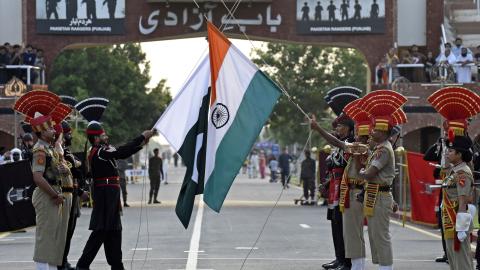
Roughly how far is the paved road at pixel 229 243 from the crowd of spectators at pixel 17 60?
7140 mm

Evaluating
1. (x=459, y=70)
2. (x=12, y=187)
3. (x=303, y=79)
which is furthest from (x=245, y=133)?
(x=303, y=79)

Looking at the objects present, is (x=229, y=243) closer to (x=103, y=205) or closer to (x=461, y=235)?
(x=103, y=205)

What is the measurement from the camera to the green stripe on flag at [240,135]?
12984 mm

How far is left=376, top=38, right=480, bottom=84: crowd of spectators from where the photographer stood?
34469 millimetres

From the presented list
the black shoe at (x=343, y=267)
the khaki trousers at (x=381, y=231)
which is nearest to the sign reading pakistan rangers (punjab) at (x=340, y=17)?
the black shoe at (x=343, y=267)

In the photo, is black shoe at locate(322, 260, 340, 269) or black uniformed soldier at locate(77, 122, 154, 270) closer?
black uniformed soldier at locate(77, 122, 154, 270)

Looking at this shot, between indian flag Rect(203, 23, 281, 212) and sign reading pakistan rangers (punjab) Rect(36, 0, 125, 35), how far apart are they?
25.2 meters

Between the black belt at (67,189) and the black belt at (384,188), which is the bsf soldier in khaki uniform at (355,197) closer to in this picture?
the black belt at (384,188)

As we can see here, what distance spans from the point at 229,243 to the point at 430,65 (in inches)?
658

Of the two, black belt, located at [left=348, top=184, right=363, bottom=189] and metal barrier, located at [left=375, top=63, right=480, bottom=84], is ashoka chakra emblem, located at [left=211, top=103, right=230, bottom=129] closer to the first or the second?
black belt, located at [left=348, top=184, right=363, bottom=189]

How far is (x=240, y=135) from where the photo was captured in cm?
1302

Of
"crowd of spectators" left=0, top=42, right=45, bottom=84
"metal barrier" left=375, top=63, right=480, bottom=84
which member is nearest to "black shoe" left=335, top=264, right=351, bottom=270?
"metal barrier" left=375, top=63, right=480, bottom=84

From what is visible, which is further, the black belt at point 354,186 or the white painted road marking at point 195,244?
the white painted road marking at point 195,244

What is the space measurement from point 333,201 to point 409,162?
10396mm
